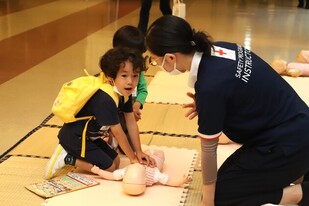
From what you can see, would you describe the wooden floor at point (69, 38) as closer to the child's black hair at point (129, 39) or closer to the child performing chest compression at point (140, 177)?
the child performing chest compression at point (140, 177)

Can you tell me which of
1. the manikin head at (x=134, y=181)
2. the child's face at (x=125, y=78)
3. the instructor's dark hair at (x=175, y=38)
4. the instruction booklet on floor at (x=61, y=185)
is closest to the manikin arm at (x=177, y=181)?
the manikin head at (x=134, y=181)

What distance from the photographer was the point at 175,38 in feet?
4.69

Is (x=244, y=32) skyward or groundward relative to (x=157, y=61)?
groundward

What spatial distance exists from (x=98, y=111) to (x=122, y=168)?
27 cm

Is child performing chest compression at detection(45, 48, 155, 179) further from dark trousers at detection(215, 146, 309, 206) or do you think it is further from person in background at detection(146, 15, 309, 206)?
dark trousers at detection(215, 146, 309, 206)

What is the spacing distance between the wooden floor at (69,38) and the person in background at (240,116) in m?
0.25

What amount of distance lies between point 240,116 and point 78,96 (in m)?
0.61

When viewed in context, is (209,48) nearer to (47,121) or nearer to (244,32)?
(47,121)

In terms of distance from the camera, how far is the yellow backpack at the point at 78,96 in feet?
5.73

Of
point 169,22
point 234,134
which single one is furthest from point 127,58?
point 234,134

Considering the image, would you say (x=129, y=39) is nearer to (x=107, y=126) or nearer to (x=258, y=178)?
(x=107, y=126)

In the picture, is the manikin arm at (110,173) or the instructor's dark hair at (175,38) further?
the manikin arm at (110,173)

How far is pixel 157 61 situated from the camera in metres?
1.50

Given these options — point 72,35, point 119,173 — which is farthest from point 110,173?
point 72,35
